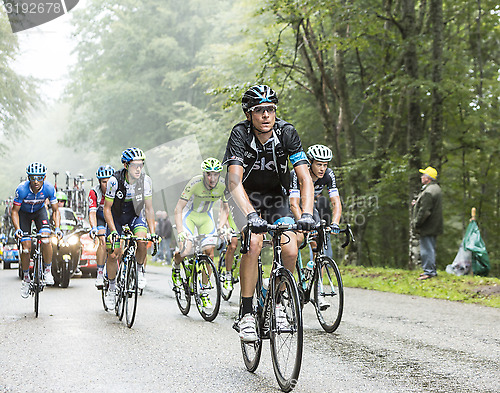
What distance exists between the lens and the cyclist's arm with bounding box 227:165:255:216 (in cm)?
497

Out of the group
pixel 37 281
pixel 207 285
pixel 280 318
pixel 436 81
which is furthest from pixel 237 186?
pixel 436 81

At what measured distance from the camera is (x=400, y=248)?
2497cm

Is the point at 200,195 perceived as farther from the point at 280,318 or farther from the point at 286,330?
the point at 286,330

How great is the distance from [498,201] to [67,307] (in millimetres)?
15234

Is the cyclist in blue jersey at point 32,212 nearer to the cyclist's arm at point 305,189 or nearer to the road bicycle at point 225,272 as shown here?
the road bicycle at point 225,272

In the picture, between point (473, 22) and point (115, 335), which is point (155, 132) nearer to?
point (473, 22)

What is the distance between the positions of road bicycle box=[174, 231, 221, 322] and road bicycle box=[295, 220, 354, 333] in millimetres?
1171

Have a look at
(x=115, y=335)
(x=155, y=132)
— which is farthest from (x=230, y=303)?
(x=155, y=132)

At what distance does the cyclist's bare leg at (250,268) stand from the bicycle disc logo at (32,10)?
52.3 ft

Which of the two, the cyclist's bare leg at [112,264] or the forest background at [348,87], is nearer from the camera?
the cyclist's bare leg at [112,264]

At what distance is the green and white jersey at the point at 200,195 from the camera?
29.7 feet

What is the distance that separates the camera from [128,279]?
8.14 meters

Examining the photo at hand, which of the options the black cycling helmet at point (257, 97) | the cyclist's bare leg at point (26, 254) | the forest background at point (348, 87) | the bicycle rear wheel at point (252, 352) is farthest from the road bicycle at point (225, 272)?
the forest background at point (348, 87)

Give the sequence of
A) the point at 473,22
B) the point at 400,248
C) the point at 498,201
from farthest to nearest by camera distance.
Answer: the point at 400,248 → the point at 498,201 → the point at 473,22
